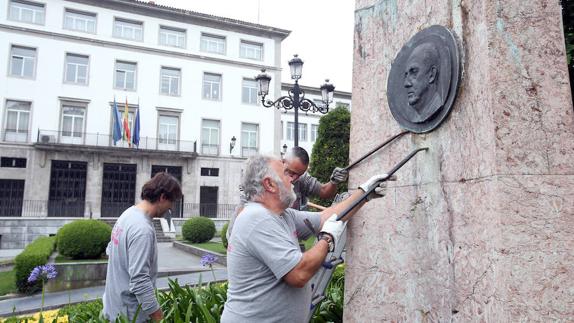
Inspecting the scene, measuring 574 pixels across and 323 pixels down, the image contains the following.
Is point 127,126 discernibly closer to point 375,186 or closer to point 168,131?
point 168,131

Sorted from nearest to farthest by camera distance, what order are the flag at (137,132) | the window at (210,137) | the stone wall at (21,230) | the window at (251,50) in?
the stone wall at (21,230) → the flag at (137,132) → the window at (210,137) → the window at (251,50)

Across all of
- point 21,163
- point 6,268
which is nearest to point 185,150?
point 21,163

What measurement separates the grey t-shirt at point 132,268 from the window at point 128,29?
26.0 metres

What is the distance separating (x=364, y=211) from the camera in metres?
2.59

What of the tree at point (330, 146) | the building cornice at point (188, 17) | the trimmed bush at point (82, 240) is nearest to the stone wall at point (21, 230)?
the trimmed bush at point (82, 240)

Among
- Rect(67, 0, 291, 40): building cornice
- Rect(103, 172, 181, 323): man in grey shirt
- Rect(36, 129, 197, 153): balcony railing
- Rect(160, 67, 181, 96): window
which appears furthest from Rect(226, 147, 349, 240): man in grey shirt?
Rect(67, 0, 291, 40): building cornice

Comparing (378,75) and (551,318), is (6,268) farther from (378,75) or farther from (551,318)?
(551,318)

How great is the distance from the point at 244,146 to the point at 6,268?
17.4 m

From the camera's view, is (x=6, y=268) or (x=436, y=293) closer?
(x=436, y=293)

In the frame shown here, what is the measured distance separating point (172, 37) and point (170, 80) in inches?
115

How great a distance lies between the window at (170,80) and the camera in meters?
26.5

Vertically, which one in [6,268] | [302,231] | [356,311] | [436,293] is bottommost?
[6,268]

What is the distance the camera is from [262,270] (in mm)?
1834

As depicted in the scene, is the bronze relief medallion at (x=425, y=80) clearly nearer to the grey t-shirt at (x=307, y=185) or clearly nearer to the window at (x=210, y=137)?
the grey t-shirt at (x=307, y=185)
